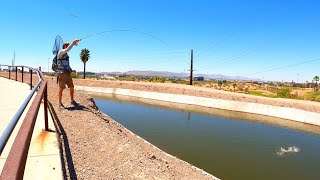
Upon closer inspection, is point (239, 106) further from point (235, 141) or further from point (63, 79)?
point (63, 79)

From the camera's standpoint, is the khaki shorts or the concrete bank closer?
the khaki shorts

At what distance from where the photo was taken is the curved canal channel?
55.6 feet

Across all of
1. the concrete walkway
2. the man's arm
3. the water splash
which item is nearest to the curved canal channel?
the water splash

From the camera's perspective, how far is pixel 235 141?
23906mm

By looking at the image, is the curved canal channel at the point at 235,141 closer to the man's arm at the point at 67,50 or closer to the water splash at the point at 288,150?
the water splash at the point at 288,150

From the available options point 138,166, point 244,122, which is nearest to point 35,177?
point 138,166

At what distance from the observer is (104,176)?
27.3 feet

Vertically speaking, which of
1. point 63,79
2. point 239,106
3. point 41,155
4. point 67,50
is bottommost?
point 239,106

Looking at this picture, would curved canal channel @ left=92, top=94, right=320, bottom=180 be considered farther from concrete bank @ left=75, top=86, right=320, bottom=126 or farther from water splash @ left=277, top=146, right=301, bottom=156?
concrete bank @ left=75, top=86, right=320, bottom=126

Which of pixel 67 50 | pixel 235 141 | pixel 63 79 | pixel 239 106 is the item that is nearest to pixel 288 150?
pixel 235 141

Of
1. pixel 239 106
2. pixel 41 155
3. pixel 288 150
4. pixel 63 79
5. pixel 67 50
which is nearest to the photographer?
pixel 41 155

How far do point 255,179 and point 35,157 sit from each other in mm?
11893

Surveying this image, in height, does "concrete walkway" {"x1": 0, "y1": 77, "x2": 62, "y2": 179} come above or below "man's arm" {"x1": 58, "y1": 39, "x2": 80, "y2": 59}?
below

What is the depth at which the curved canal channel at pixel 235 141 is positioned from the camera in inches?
667
